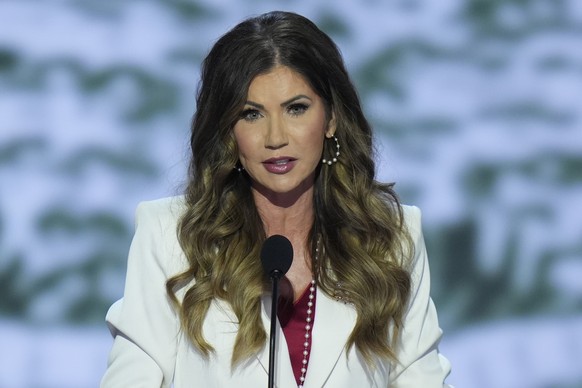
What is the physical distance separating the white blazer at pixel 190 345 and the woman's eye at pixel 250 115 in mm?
251

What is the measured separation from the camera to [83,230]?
12.3ft

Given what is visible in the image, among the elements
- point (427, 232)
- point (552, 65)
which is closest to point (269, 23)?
point (427, 232)

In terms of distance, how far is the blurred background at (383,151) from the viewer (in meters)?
3.74

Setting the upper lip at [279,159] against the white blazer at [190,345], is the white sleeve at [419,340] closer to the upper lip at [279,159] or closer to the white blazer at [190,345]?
the white blazer at [190,345]

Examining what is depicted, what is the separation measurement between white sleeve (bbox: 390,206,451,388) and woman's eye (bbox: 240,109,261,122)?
0.44 metres

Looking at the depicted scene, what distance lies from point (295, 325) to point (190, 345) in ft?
0.79

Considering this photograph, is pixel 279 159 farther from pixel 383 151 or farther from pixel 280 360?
pixel 383 151

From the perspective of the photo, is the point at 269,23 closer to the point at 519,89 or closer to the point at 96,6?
the point at 96,6

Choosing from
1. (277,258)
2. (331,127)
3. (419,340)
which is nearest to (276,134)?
(331,127)

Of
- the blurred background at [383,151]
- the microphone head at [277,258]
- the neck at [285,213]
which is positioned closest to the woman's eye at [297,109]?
the neck at [285,213]

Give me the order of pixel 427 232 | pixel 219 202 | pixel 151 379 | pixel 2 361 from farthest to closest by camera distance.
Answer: pixel 427 232 → pixel 2 361 → pixel 219 202 → pixel 151 379

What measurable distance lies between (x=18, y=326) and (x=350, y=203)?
1.25 metres

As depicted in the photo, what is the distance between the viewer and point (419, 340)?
2859 mm

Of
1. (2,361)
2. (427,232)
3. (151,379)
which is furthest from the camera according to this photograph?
(427,232)
